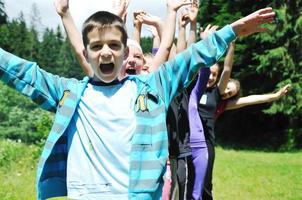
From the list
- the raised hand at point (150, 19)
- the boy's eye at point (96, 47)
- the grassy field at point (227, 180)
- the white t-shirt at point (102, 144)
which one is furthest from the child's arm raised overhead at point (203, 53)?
the grassy field at point (227, 180)

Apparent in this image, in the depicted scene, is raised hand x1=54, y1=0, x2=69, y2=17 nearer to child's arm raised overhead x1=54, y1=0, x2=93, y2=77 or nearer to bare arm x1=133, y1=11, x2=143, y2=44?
child's arm raised overhead x1=54, y1=0, x2=93, y2=77

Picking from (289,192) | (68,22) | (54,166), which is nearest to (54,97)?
(54,166)

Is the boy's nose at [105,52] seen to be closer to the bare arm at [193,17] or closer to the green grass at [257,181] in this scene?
the bare arm at [193,17]

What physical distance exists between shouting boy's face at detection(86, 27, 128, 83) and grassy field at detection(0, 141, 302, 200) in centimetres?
404

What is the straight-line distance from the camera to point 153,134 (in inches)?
98.0

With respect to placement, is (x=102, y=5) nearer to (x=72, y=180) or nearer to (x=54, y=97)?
(x=54, y=97)

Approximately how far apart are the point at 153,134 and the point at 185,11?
1.64 meters

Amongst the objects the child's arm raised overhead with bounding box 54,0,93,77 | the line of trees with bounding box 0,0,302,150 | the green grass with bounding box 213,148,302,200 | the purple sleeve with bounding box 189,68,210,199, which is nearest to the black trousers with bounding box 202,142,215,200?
the purple sleeve with bounding box 189,68,210,199

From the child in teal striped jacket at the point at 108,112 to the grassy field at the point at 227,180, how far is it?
3.86 m

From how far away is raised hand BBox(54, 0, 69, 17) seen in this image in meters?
3.29

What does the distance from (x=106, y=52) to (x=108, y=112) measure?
0.26 metres

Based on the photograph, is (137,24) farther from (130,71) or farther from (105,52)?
(105,52)

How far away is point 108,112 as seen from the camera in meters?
2.54

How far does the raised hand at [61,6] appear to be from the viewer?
329cm
